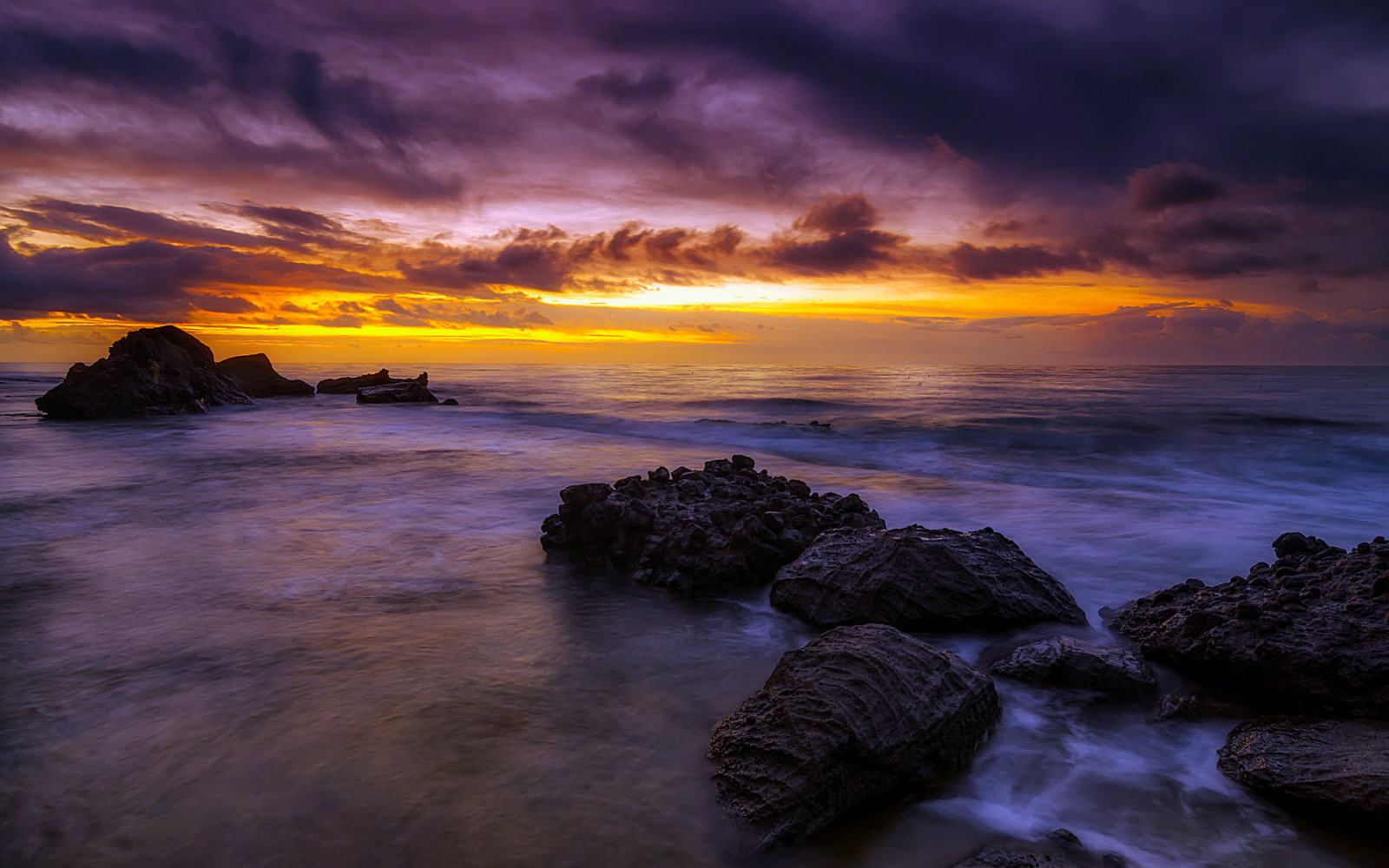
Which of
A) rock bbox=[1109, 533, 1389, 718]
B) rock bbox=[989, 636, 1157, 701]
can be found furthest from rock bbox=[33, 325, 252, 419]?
rock bbox=[1109, 533, 1389, 718]

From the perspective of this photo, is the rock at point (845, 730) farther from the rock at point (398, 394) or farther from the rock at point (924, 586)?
the rock at point (398, 394)

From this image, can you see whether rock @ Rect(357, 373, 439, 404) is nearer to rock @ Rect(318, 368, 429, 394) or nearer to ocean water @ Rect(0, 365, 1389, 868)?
rock @ Rect(318, 368, 429, 394)

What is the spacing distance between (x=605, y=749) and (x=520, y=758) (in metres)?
0.52

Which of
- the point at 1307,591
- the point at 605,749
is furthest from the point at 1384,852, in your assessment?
the point at 605,749

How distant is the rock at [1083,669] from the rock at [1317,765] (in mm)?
616

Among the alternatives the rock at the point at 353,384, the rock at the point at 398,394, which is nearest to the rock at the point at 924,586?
the rock at the point at 398,394

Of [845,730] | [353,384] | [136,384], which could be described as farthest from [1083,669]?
[353,384]

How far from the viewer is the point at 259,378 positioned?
138 ft

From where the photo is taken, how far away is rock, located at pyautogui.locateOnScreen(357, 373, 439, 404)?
38000mm

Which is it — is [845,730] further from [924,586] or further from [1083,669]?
[924,586]

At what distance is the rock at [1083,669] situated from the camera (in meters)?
4.90

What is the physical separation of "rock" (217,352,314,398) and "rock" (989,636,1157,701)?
1781 inches

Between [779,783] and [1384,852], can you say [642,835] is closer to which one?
[779,783]

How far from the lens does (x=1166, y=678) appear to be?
5.09 meters
